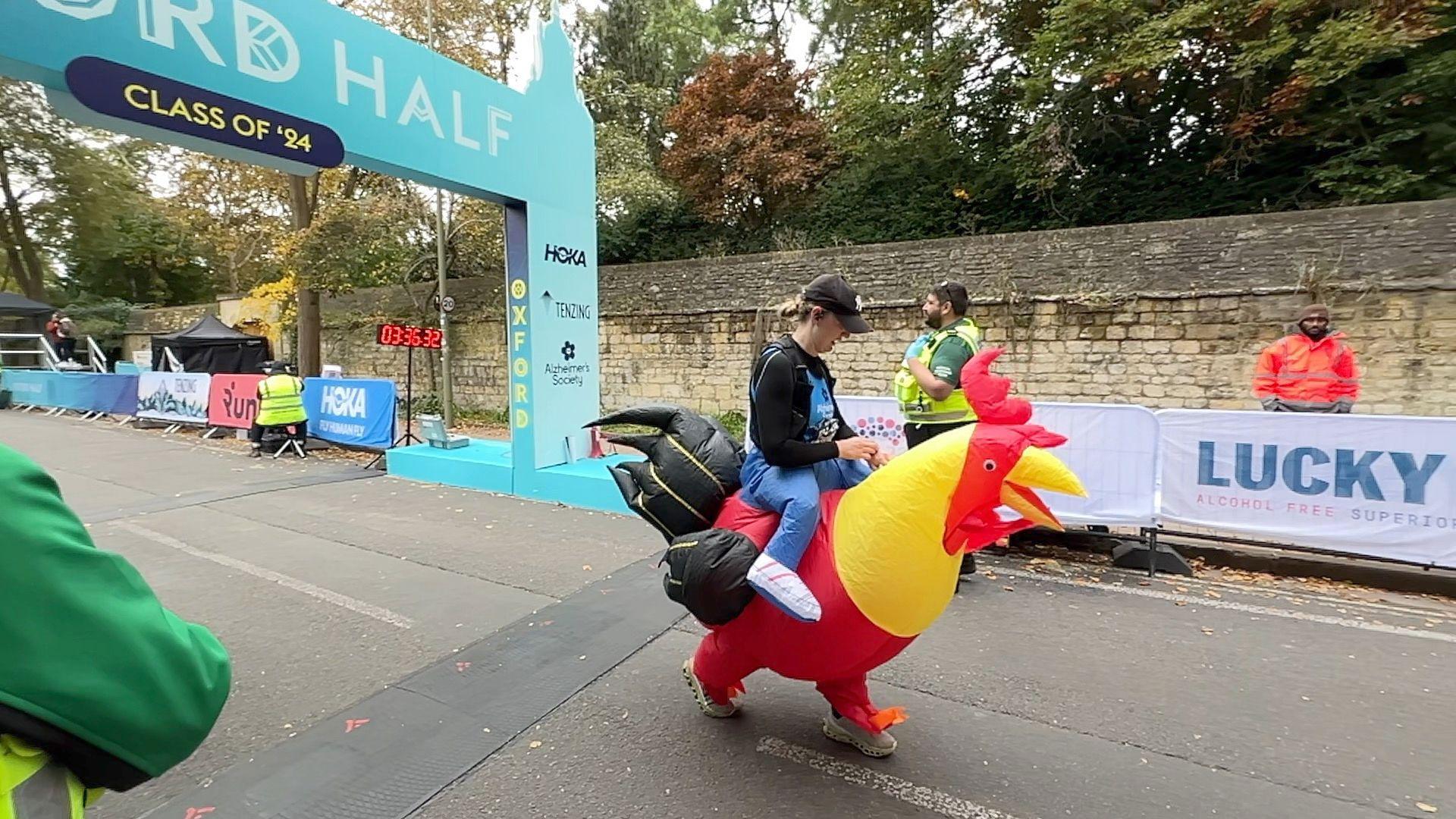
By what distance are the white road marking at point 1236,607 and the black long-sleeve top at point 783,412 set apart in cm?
335

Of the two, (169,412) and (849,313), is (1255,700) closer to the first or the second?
(849,313)

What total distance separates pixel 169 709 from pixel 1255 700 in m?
4.32

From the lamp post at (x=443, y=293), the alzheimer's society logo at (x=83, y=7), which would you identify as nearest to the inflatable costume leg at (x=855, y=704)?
the alzheimer's society logo at (x=83, y=7)

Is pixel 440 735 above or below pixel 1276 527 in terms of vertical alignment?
below

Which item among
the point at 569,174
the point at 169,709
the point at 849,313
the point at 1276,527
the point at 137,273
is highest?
the point at 137,273

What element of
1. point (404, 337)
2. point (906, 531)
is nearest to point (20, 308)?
point (404, 337)

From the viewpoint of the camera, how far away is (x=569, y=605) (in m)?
4.62

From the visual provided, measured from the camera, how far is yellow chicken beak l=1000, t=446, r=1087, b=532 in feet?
7.66

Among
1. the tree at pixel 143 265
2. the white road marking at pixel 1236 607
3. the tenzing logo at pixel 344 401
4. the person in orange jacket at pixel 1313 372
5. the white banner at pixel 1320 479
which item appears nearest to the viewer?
the white road marking at pixel 1236 607

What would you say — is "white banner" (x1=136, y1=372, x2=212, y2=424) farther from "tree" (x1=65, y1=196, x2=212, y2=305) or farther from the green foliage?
"tree" (x1=65, y1=196, x2=212, y2=305)

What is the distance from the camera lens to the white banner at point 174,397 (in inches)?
507

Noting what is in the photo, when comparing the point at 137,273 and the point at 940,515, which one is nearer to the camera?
the point at 940,515

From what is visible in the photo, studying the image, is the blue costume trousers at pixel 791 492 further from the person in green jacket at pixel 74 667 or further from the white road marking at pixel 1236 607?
the white road marking at pixel 1236 607

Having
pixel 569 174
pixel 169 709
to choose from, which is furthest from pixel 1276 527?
pixel 569 174
